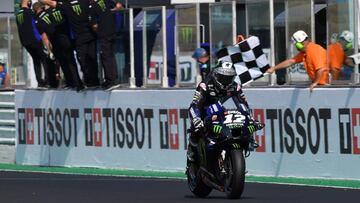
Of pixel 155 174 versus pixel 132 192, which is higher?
pixel 132 192

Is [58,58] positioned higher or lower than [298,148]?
higher

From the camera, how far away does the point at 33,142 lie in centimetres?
2283

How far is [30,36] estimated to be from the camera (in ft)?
73.8

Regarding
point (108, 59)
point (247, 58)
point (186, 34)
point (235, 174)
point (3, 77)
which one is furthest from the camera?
point (3, 77)

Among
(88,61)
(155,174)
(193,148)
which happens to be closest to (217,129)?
(193,148)

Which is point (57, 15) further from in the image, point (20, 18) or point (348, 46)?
point (348, 46)

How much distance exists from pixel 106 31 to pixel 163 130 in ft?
7.35

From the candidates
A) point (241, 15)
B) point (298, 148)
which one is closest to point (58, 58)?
point (241, 15)

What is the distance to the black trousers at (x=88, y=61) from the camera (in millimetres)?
21000

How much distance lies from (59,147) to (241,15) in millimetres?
5331

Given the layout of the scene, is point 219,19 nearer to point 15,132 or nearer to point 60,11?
point 60,11

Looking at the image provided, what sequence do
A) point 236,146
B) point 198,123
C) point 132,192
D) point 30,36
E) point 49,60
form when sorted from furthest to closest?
1. point 49,60
2. point 30,36
3. point 132,192
4. point 198,123
5. point 236,146

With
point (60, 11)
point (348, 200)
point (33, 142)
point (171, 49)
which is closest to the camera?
point (348, 200)

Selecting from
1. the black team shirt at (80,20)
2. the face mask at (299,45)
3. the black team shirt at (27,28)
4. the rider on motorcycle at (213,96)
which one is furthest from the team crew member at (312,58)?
the black team shirt at (27,28)
